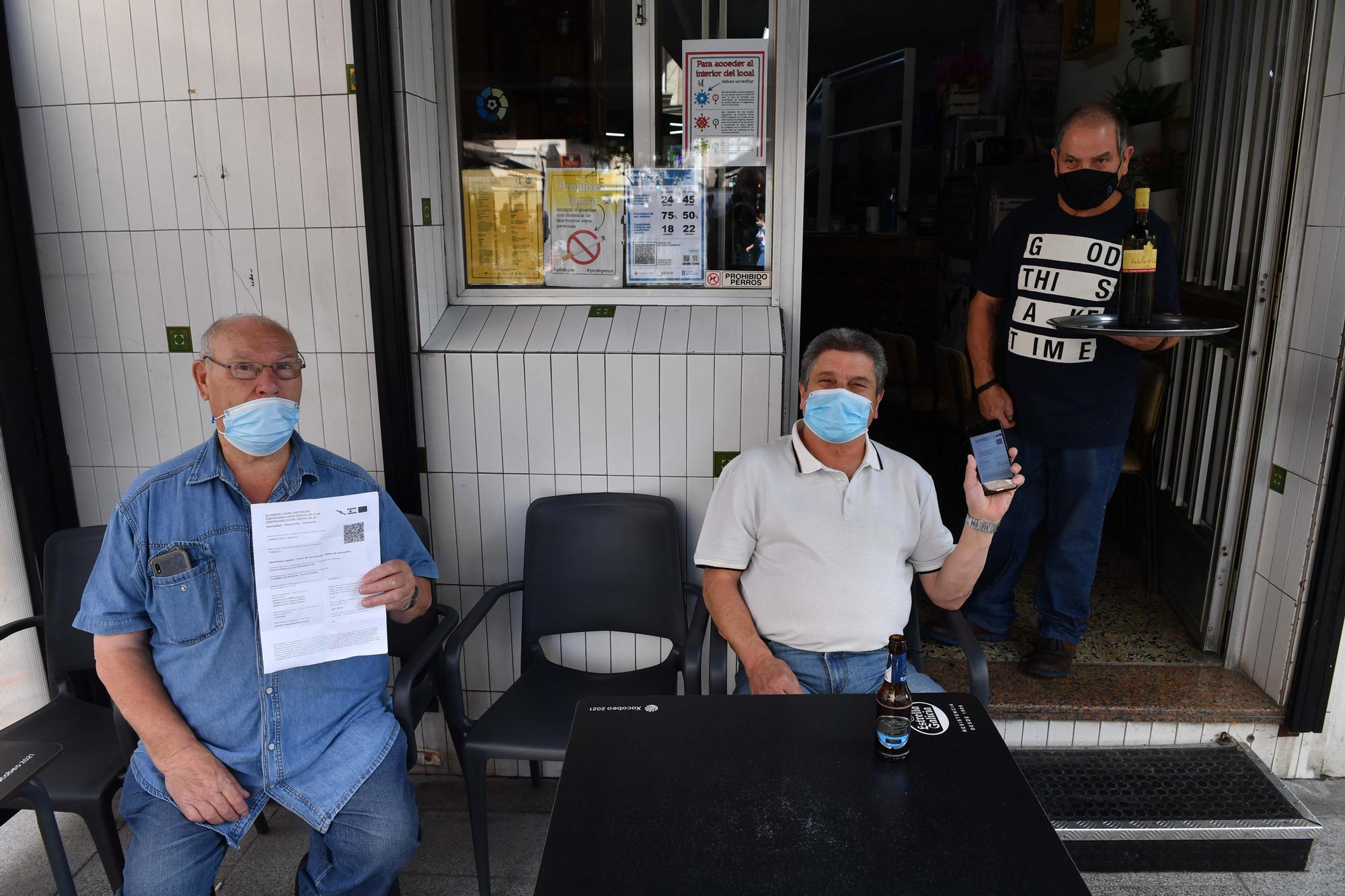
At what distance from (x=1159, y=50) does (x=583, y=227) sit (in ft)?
8.71

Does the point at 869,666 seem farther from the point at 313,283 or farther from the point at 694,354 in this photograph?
the point at 313,283

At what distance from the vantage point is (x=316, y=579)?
1.76 m

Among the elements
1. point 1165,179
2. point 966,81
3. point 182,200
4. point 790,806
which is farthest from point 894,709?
point 966,81

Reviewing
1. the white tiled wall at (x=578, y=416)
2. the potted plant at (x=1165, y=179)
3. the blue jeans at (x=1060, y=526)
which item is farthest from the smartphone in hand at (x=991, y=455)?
the potted plant at (x=1165, y=179)

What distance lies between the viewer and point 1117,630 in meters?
3.10

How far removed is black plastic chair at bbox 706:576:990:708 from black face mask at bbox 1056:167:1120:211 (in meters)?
1.13

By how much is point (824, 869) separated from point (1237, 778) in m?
1.94

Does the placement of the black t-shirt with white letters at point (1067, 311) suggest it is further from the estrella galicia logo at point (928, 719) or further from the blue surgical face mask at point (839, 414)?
the estrella galicia logo at point (928, 719)

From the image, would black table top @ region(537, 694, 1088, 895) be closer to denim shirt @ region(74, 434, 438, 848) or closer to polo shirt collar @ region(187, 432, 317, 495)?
denim shirt @ region(74, 434, 438, 848)

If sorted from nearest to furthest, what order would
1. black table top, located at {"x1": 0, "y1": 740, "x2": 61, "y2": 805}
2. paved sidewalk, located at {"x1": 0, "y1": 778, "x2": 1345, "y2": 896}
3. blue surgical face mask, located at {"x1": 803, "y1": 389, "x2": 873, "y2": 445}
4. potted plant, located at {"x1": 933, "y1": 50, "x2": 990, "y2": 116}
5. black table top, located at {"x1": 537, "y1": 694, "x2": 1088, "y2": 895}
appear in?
black table top, located at {"x1": 537, "y1": 694, "x2": 1088, "y2": 895}
black table top, located at {"x1": 0, "y1": 740, "x2": 61, "y2": 805}
blue surgical face mask, located at {"x1": 803, "y1": 389, "x2": 873, "y2": 445}
paved sidewalk, located at {"x1": 0, "y1": 778, "x2": 1345, "y2": 896}
potted plant, located at {"x1": 933, "y1": 50, "x2": 990, "y2": 116}

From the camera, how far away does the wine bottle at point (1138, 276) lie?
1.79 m

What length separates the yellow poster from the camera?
2744 millimetres

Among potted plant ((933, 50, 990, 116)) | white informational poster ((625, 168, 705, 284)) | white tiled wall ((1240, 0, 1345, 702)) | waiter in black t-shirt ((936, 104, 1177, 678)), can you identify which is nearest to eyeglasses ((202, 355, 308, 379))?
white informational poster ((625, 168, 705, 284))

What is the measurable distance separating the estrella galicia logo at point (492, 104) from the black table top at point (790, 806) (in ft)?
6.14
